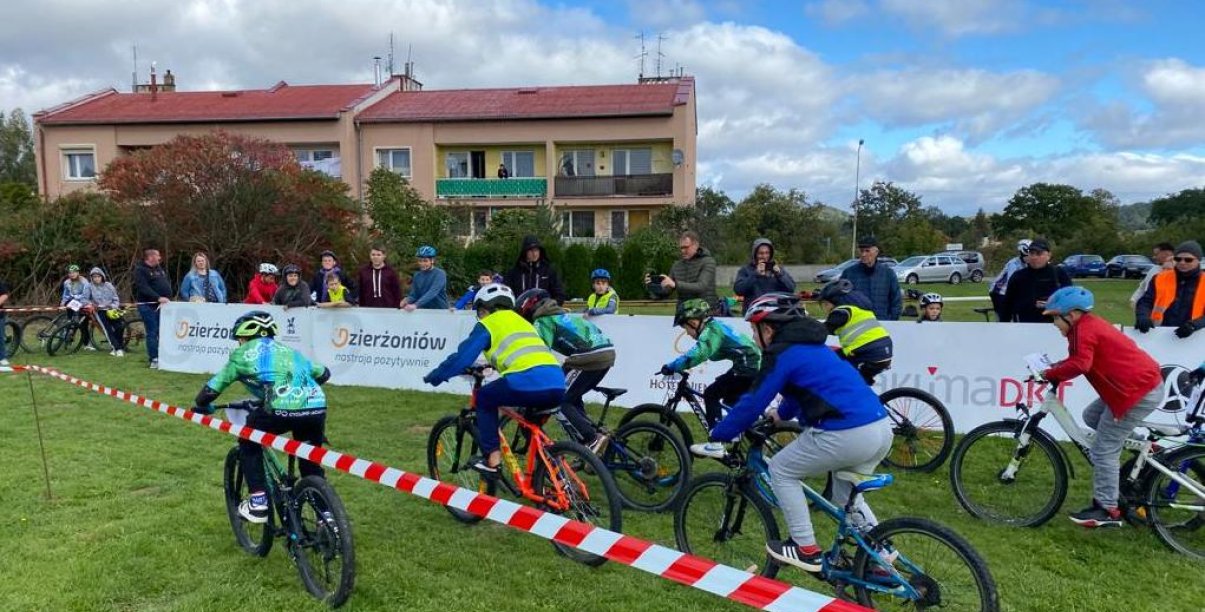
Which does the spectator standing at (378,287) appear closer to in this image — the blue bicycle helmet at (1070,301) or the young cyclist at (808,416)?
the young cyclist at (808,416)

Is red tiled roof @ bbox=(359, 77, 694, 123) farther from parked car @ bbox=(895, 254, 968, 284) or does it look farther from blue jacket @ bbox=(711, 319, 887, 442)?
blue jacket @ bbox=(711, 319, 887, 442)

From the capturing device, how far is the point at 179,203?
19859 mm

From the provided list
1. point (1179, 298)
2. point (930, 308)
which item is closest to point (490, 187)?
point (930, 308)

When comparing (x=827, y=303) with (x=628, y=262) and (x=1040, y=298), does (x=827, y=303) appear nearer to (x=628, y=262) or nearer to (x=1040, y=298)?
(x=1040, y=298)

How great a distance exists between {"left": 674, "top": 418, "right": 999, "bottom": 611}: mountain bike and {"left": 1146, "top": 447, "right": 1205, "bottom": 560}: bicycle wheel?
2196 mm

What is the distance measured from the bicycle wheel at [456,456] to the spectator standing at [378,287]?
5.32m

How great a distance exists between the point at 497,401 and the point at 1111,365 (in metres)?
3.91

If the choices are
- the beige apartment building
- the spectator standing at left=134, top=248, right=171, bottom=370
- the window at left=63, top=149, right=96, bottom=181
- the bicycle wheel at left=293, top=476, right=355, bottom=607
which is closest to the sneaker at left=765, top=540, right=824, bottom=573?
the bicycle wheel at left=293, top=476, right=355, bottom=607

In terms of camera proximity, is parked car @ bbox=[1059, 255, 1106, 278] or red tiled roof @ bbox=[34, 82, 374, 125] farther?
parked car @ bbox=[1059, 255, 1106, 278]

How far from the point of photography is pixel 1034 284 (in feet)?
26.8

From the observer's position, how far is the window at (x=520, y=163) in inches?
1565

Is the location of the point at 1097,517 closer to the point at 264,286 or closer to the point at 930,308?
the point at 930,308

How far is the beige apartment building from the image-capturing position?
3741 centimetres

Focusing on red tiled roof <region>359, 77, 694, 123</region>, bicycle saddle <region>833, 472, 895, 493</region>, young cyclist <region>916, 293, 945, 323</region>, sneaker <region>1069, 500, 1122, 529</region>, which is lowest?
sneaker <region>1069, 500, 1122, 529</region>
